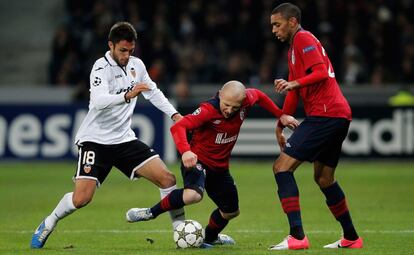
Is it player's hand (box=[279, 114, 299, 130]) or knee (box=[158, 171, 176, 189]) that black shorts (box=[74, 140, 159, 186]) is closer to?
knee (box=[158, 171, 176, 189])

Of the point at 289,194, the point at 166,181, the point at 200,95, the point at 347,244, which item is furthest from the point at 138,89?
the point at 200,95

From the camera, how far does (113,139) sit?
9492 mm

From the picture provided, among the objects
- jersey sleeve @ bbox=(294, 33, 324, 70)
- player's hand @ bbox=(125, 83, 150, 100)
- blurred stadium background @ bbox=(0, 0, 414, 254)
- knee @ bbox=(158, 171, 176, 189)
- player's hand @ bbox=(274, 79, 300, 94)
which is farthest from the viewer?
blurred stadium background @ bbox=(0, 0, 414, 254)

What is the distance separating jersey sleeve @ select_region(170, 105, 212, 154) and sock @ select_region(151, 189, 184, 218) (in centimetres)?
45

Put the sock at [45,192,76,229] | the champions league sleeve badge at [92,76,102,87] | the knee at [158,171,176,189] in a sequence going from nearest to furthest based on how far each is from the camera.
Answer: the champions league sleeve badge at [92,76,102,87] < the sock at [45,192,76,229] < the knee at [158,171,176,189]

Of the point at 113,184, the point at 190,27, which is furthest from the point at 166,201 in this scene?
the point at 190,27

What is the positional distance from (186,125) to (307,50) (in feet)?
4.24

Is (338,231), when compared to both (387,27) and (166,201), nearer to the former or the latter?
(166,201)

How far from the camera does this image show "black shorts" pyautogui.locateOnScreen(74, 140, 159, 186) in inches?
369

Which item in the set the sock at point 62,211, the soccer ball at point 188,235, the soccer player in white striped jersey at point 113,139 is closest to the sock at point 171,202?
the soccer ball at point 188,235

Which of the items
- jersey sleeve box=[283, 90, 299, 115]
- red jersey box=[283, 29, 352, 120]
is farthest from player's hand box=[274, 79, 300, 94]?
jersey sleeve box=[283, 90, 299, 115]

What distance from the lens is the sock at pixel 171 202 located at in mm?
8992

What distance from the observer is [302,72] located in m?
8.91

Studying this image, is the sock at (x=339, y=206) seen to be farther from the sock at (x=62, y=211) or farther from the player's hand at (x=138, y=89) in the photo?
the sock at (x=62, y=211)
